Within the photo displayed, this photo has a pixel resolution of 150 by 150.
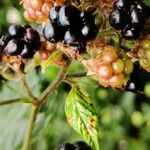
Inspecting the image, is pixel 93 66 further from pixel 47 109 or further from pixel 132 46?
pixel 47 109

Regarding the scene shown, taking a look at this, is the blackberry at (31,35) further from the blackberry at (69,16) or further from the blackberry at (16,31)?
the blackberry at (69,16)

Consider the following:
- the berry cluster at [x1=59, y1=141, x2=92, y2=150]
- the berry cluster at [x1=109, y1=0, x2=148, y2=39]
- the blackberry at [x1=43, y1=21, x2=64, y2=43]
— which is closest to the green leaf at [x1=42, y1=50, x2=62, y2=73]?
the blackberry at [x1=43, y1=21, x2=64, y2=43]

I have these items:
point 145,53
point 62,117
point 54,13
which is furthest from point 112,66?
point 62,117

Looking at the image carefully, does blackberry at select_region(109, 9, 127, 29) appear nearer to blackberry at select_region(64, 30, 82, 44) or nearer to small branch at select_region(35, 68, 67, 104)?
blackberry at select_region(64, 30, 82, 44)

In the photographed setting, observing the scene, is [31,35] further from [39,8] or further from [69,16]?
[69,16]

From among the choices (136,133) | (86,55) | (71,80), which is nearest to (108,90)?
(136,133)

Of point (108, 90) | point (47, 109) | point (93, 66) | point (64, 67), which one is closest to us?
point (93, 66)

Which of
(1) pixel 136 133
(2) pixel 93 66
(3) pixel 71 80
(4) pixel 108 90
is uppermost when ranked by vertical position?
(2) pixel 93 66

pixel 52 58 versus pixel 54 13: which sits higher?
pixel 54 13
